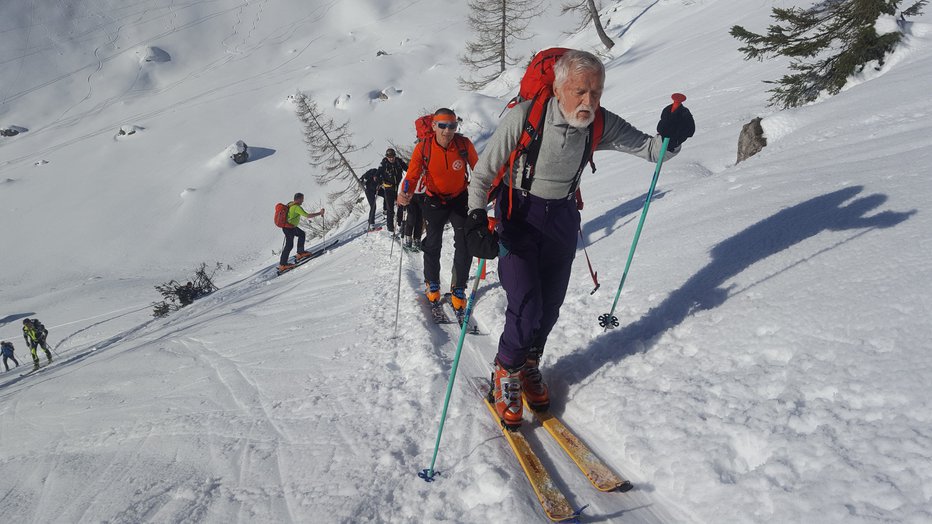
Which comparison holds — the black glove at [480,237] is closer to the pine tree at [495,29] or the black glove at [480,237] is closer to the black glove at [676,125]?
the black glove at [676,125]

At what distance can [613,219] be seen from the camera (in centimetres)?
718

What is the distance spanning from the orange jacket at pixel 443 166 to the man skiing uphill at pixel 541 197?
94.0 inches

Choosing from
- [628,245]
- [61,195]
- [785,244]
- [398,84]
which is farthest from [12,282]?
[785,244]

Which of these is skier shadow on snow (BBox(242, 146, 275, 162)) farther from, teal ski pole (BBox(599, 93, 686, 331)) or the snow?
teal ski pole (BBox(599, 93, 686, 331))

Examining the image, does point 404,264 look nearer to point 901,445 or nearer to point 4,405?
point 4,405

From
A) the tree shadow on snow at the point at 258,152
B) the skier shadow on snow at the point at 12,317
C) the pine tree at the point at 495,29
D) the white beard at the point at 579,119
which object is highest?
the pine tree at the point at 495,29

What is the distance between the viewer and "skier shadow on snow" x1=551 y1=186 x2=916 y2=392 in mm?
3852

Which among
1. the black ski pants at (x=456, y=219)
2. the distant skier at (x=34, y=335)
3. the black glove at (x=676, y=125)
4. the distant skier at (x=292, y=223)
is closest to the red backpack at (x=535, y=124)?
the black glove at (x=676, y=125)

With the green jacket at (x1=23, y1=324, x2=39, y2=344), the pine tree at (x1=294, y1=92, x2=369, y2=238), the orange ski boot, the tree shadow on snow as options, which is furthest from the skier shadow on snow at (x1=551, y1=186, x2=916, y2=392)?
the tree shadow on snow

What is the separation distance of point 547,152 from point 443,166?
106 inches

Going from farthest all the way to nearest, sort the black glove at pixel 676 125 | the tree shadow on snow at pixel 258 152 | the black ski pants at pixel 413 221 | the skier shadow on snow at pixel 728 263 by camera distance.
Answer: the tree shadow on snow at pixel 258 152
the black ski pants at pixel 413 221
the skier shadow on snow at pixel 728 263
the black glove at pixel 676 125

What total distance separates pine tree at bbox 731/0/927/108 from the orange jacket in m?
5.97

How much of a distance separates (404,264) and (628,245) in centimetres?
420

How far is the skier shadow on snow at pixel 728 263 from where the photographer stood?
12.6 feet
